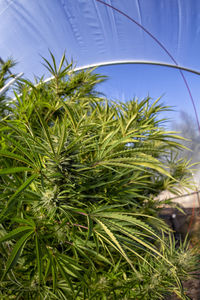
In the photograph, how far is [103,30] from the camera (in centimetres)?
165

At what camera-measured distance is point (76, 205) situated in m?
0.50

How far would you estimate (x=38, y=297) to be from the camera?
0.60 metres

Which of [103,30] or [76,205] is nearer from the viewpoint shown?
[76,205]

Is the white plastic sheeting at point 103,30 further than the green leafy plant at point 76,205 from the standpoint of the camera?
Yes

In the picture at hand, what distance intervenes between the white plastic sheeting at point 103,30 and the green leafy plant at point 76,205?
36.6 inches

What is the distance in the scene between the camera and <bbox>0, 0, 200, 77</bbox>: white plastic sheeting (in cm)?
138

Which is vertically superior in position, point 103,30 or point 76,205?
point 103,30

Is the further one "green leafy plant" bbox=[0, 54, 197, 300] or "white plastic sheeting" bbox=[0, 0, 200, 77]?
"white plastic sheeting" bbox=[0, 0, 200, 77]

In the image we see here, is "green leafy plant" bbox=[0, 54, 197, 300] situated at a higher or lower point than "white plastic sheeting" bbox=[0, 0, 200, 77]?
lower

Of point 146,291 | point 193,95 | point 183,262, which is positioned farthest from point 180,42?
point 146,291

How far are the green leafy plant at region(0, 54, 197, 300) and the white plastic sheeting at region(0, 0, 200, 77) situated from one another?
928 millimetres

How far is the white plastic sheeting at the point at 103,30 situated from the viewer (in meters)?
1.38

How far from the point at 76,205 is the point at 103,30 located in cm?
180

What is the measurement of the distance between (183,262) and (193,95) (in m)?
1.82
